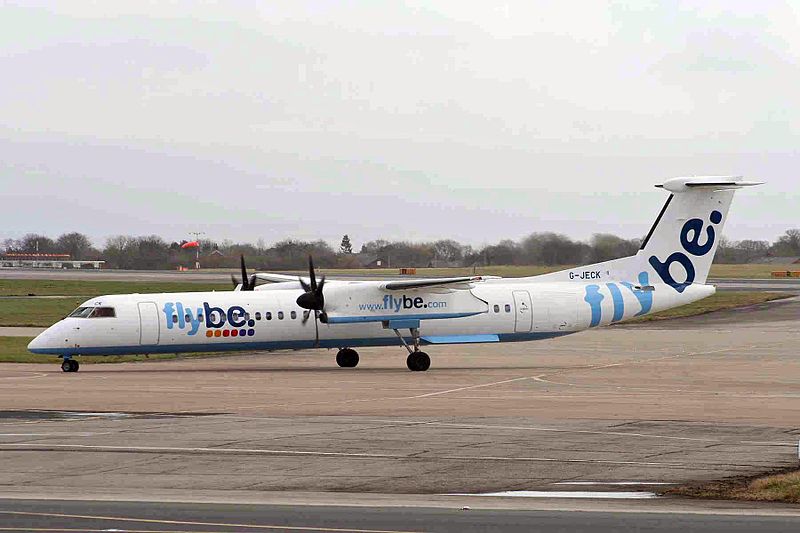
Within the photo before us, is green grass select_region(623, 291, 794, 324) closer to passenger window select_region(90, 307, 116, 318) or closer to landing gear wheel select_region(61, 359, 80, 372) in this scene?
passenger window select_region(90, 307, 116, 318)

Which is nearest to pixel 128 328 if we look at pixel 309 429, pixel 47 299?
pixel 309 429

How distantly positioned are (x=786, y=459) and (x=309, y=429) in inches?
331

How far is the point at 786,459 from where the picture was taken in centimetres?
1697

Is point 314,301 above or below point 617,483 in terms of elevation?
above

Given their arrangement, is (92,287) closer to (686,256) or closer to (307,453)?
(686,256)

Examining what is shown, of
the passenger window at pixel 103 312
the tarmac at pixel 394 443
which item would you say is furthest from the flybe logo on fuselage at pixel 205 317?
the passenger window at pixel 103 312

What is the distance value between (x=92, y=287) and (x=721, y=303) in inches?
1968

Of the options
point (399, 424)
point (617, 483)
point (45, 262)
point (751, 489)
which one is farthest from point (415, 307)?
point (45, 262)

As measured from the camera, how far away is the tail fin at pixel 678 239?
3775 centimetres

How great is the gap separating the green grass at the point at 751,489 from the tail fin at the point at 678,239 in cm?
2277

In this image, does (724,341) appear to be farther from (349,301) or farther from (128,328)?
(128,328)

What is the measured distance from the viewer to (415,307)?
36312 millimetres

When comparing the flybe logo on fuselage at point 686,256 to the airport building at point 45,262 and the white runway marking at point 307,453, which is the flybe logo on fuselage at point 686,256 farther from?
the airport building at point 45,262

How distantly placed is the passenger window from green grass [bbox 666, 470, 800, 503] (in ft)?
75.6
